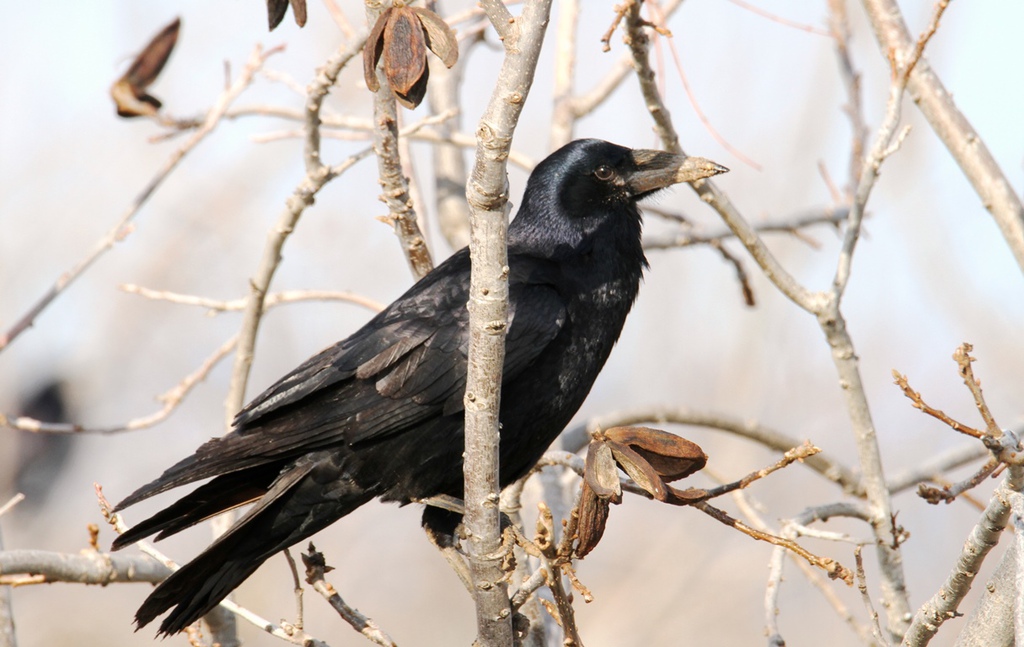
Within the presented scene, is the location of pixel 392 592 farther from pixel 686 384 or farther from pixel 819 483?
pixel 819 483

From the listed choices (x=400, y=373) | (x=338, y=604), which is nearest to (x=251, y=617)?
(x=338, y=604)

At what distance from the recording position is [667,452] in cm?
210

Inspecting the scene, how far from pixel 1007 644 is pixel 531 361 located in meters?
1.62

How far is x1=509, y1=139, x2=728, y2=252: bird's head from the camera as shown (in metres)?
3.94

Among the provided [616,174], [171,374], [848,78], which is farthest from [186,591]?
[171,374]

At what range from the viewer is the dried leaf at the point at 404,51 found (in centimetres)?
226

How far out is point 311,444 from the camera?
3377 millimetres

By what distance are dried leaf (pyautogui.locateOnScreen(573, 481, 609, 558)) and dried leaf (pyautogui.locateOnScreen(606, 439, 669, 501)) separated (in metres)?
0.08

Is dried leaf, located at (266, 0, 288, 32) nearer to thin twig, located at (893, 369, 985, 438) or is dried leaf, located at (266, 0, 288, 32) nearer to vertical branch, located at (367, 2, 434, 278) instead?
vertical branch, located at (367, 2, 434, 278)

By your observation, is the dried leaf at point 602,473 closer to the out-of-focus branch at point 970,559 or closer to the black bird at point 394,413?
the out-of-focus branch at point 970,559

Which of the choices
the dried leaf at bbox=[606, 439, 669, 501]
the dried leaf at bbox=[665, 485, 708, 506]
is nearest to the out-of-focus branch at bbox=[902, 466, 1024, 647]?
the dried leaf at bbox=[665, 485, 708, 506]

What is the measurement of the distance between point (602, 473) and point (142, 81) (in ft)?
10.2

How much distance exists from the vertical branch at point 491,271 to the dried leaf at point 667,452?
1.08ft

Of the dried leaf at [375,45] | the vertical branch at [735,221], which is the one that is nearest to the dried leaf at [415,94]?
the dried leaf at [375,45]
